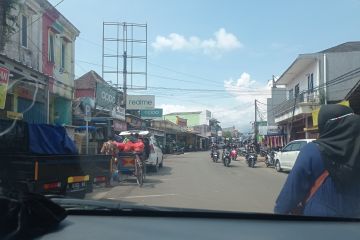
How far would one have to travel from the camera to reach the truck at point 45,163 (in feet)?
28.9

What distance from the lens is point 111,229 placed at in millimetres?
2412

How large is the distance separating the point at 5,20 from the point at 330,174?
13.0m

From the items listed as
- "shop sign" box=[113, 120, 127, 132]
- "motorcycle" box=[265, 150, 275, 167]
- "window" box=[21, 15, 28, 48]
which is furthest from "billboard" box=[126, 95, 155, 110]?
"window" box=[21, 15, 28, 48]

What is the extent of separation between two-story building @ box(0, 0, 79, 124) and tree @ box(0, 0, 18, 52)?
62cm

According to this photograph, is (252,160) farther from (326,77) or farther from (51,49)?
(51,49)

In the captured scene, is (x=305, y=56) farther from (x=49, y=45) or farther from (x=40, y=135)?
(x=40, y=135)

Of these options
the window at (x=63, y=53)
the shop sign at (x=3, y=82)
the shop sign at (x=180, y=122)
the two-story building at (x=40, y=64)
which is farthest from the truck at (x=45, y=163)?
the shop sign at (x=180, y=122)

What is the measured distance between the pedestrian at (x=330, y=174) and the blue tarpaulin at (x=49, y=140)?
7.92m

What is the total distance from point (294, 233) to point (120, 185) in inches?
480

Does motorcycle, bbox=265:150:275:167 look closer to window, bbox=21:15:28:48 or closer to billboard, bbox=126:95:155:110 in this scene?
window, bbox=21:15:28:48

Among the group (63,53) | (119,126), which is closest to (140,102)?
(119,126)

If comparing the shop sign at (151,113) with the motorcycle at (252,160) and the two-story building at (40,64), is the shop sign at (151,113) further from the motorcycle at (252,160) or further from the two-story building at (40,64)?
the two-story building at (40,64)

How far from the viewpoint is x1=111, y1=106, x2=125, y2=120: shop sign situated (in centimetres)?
3037

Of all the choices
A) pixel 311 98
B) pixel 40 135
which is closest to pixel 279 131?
pixel 311 98
